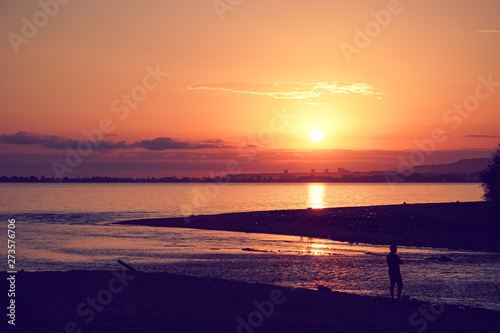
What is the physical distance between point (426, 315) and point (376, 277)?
11063 millimetres

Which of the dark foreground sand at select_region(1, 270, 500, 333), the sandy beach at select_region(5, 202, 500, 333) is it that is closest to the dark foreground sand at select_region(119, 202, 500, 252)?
the dark foreground sand at select_region(1, 270, 500, 333)

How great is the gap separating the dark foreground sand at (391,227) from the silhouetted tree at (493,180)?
1.54 meters

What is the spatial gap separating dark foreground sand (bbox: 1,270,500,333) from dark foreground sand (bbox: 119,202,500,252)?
27.7 metres

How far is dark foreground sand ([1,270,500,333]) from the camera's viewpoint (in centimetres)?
1575

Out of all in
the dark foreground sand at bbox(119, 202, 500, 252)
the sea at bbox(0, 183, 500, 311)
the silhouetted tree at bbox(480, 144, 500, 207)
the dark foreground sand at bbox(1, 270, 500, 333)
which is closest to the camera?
the dark foreground sand at bbox(1, 270, 500, 333)

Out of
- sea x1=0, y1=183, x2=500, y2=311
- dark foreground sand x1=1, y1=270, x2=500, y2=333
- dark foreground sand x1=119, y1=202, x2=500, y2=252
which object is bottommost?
dark foreground sand x1=1, y1=270, x2=500, y2=333

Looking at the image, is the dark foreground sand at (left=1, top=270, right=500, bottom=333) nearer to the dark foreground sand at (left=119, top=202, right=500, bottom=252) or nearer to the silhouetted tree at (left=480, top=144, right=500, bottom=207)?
the dark foreground sand at (left=119, top=202, right=500, bottom=252)

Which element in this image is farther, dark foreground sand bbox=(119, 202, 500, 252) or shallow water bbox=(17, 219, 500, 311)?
dark foreground sand bbox=(119, 202, 500, 252)

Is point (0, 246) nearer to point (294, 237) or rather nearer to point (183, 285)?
point (294, 237)

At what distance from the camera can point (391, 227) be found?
5709 cm

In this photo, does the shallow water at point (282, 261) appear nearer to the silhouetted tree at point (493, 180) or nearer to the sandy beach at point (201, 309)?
the sandy beach at point (201, 309)

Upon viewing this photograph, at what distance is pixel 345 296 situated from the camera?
2108 cm

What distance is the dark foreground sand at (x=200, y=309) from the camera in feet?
51.7

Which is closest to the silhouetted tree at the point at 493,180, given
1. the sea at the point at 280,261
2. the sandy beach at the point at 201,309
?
the sea at the point at 280,261
